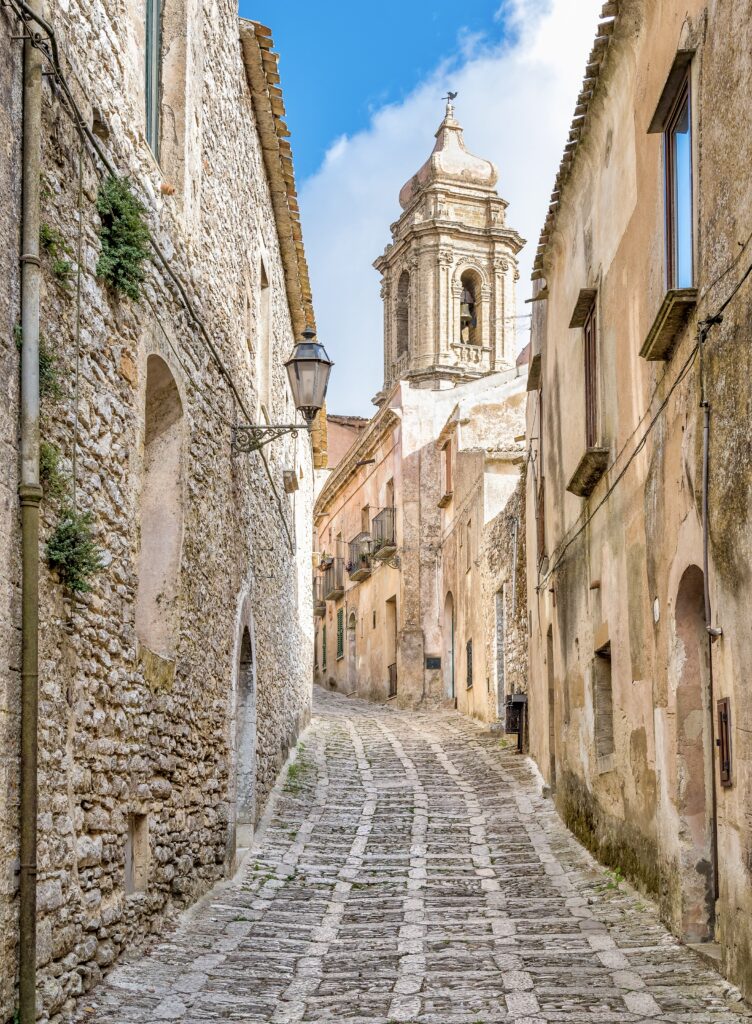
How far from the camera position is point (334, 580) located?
37.7m

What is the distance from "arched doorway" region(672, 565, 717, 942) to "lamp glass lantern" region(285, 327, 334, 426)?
14.1ft

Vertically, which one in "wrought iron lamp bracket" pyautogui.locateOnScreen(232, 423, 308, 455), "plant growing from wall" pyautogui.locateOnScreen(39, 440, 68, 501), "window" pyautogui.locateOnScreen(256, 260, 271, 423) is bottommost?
"plant growing from wall" pyautogui.locateOnScreen(39, 440, 68, 501)

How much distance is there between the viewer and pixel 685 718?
7.01m

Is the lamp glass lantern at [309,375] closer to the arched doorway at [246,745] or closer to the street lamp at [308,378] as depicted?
the street lamp at [308,378]

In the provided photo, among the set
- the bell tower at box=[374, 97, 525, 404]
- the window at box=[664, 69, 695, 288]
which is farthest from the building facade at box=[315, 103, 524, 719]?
the window at box=[664, 69, 695, 288]

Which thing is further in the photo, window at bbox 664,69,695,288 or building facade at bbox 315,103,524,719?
building facade at bbox 315,103,524,719

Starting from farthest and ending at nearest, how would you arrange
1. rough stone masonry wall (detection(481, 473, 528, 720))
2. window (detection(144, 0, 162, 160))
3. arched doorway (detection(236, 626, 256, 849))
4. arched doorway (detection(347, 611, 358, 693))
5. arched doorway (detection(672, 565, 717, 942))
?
1. arched doorway (detection(347, 611, 358, 693))
2. rough stone masonry wall (detection(481, 473, 528, 720))
3. arched doorway (detection(236, 626, 256, 849))
4. window (detection(144, 0, 162, 160))
5. arched doorway (detection(672, 565, 717, 942))

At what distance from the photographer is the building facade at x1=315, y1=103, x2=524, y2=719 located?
27.9 metres

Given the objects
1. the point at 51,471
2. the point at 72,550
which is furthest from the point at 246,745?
the point at 51,471

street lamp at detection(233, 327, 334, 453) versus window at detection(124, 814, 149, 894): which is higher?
street lamp at detection(233, 327, 334, 453)

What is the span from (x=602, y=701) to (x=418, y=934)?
2.91m

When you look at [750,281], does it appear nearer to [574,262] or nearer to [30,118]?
[30,118]

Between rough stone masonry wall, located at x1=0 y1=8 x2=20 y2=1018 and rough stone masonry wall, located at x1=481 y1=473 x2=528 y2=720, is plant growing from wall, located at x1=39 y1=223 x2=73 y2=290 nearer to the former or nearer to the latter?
rough stone masonry wall, located at x1=0 y1=8 x2=20 y2=1018

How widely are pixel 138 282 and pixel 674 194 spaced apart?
10.1 ft
